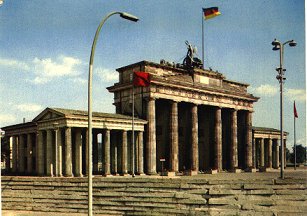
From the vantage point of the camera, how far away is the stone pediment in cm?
5128

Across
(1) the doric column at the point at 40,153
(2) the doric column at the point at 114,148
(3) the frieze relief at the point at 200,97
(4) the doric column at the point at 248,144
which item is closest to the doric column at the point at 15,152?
(1) the doric column at the point at 40,153

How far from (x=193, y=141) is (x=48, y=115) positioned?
27539 mm

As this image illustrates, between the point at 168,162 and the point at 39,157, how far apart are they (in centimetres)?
2409

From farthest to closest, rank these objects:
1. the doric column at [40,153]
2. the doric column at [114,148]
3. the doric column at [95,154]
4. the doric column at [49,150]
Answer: the doric column at [95,154] → the doric column at [114,148] → the doric column at [40,153] → the doric column at [49,150]

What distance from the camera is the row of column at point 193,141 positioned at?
201ft

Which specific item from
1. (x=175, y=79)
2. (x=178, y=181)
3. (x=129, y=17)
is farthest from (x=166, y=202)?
(x=175, y=79)

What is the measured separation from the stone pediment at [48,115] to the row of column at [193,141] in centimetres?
1582

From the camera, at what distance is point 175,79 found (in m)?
65.3

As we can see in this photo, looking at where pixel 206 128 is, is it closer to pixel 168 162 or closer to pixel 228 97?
pixel 228 97

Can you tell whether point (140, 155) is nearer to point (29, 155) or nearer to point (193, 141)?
point (193, 141)

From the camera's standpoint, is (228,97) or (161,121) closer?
(161,121)

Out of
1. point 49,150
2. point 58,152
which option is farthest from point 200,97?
point 49,150

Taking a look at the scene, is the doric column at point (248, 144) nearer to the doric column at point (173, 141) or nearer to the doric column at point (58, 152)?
the doric column at point (173, 141)

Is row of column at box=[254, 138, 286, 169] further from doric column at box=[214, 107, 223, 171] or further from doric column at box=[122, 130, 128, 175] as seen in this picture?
doric column at box=[122, 130, 128, 175]
